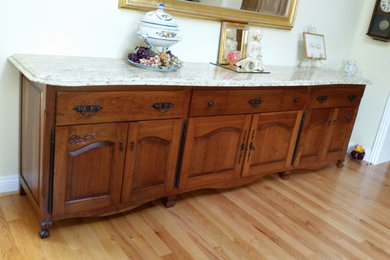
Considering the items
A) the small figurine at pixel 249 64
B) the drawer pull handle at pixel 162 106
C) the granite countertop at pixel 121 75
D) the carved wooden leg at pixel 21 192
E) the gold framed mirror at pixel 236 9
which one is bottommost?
the carved wooden leg at pixel 21 192

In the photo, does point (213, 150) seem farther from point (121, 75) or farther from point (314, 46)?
point (314, 46)

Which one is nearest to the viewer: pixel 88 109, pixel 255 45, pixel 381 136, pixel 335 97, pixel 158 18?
pixel 88 109

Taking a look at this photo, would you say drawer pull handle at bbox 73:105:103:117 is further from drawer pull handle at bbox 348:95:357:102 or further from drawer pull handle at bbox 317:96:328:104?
drawer pull handle at bbox 348:95:357:102

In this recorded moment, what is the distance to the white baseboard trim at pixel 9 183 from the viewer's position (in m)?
2.17

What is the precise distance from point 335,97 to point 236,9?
1.02 metres

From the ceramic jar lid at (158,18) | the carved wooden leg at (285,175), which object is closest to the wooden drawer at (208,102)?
the ceramic jar lid at (158,18)

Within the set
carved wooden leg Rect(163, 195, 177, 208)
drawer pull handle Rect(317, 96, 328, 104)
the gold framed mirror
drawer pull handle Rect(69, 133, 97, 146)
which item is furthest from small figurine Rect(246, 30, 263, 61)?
drawer pull handle Rect(69, 133, 97, 146)

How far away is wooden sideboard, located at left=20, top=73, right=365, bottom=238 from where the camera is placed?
1.77 m

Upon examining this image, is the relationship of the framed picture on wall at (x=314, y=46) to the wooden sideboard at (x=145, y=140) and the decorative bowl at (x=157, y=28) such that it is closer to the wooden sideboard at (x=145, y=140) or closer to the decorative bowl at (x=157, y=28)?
the wooden sideboard at (x=145, y=140)

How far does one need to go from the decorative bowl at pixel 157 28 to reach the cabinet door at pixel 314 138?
1.25 metres

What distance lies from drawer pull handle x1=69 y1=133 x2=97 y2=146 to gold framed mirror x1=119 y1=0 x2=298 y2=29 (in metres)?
0.82

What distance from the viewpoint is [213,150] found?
7.69 ft

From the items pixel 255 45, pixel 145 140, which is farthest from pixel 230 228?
pixel 255 45

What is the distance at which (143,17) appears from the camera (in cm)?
213
